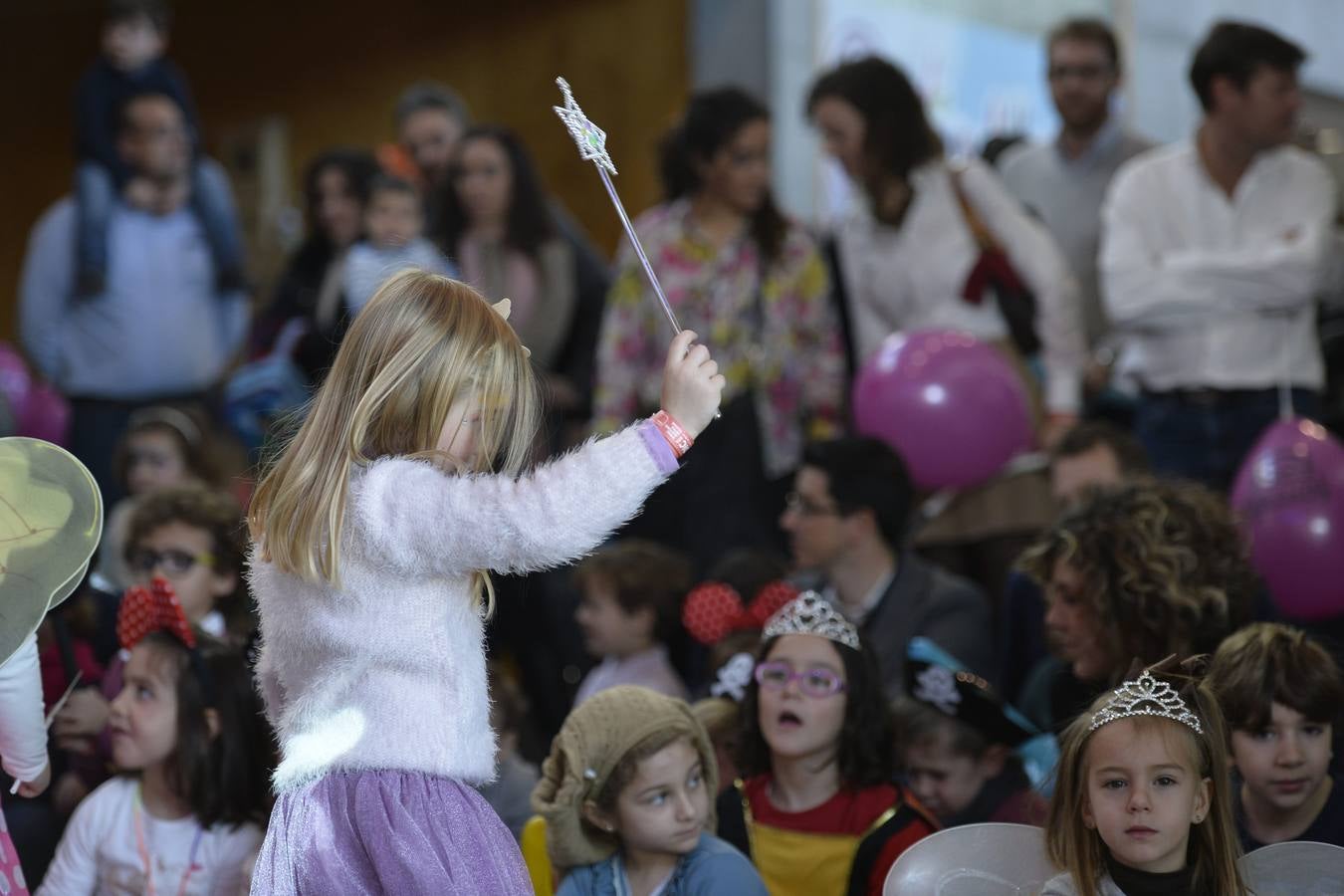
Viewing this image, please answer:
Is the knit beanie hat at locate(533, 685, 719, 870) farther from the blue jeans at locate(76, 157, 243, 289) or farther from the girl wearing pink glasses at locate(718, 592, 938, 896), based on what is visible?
the blue jeans at locate(76, 157, 243, 289)

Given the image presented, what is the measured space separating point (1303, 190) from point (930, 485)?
1308 mm

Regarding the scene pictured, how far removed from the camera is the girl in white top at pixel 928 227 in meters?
5.18

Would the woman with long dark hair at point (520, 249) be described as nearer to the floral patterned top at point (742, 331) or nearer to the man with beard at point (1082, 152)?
the floral patterned top at point (742, 331)

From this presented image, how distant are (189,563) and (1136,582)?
7.10 feet

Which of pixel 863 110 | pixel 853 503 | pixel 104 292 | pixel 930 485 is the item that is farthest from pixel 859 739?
pixel 104 292

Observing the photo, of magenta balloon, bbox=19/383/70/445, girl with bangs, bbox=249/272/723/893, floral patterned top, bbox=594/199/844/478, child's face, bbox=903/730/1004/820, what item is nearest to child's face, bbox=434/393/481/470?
girl with bangs, bbox=249/272/723/893

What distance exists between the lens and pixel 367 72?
30.7ft

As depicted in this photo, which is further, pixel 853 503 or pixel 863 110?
pixel 863 110

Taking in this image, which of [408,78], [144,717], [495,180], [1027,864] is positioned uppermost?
[408,78]

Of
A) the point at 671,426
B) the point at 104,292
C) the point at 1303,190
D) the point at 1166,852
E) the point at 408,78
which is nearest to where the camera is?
the point at 671,426

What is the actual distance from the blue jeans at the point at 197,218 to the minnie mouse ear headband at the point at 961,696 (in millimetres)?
3360

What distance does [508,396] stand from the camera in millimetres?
2504

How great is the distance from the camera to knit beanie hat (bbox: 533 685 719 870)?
3.13m

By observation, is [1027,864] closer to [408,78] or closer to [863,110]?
[863,110]
